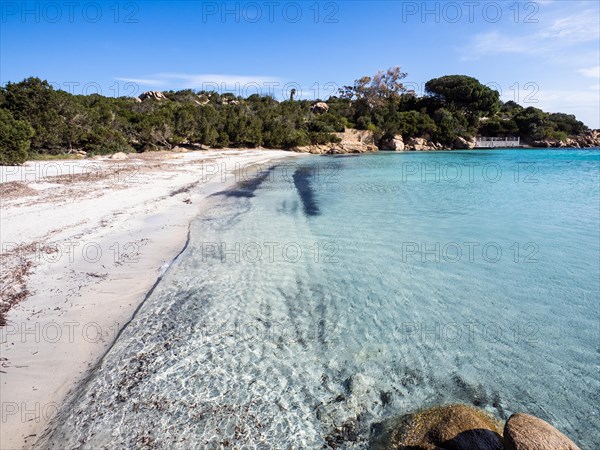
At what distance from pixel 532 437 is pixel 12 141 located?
25667 mm

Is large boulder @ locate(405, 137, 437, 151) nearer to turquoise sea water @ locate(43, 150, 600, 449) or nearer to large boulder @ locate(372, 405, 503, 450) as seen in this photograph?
turquoise sea water @ locate(43, 150, 600, 449)

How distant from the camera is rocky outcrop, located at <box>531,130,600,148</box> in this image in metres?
82.6

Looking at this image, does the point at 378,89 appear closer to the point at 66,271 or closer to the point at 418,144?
the point at 418,144

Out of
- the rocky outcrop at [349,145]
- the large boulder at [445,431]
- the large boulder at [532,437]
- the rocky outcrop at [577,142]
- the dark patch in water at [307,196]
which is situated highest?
the rocky outcrop at [577,142]

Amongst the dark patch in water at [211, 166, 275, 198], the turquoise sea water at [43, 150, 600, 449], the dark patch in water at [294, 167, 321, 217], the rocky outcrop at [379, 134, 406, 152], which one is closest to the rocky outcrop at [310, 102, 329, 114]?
the rocky outcrop at [379, 134, 406, 152]

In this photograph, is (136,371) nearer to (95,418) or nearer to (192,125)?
(95,418)

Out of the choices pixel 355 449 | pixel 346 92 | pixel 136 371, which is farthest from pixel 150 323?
pixel 346 92

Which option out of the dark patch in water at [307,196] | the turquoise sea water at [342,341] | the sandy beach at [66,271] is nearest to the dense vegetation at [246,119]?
the sandy beach at [66,271]

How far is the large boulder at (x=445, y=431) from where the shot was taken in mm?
3479

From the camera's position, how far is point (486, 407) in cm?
417

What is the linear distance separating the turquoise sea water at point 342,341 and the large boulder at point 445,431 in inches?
7.7

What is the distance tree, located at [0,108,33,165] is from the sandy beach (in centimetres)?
353

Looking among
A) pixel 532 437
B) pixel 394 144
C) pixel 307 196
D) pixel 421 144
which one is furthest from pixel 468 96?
pixel 532 437

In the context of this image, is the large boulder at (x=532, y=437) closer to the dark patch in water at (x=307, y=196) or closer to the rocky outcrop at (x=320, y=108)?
the dark patch in water at (x=307, y=196)
